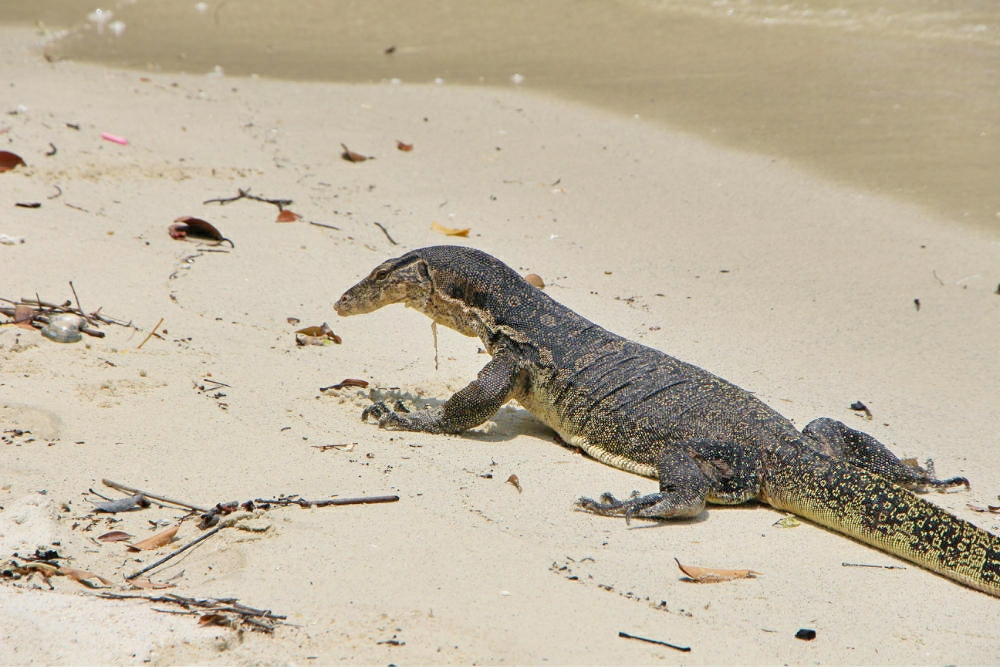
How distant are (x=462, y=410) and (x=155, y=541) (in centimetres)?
208

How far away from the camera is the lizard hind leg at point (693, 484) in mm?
4668

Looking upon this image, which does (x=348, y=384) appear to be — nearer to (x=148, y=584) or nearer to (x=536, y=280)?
(x=536, y=280)

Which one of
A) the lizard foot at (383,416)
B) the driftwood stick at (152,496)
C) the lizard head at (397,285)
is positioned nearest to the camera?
the driftwood stick at (152,496)

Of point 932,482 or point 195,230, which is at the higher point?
point 195,230

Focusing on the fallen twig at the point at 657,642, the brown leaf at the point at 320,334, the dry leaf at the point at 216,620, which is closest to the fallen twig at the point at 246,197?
the brown leaf at the point at 320,334

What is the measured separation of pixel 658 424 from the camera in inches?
207

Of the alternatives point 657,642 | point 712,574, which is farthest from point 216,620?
point 712,574

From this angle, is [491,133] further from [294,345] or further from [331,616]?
[331,616]

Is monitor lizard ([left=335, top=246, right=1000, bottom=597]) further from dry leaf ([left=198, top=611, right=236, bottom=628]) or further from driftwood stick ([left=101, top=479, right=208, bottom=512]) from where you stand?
dry leaf ([left=198, top=611, right=236, bottom=628])

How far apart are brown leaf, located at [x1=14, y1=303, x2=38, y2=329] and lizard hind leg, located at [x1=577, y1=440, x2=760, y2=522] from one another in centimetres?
339

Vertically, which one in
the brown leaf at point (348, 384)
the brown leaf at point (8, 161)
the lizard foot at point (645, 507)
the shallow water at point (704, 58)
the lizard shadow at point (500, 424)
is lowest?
the lizard shadow at point (500, 424)

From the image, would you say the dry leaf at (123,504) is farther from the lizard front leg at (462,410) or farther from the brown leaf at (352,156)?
the brown leaf at (352,156)

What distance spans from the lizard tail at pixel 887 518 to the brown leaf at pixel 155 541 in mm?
2761

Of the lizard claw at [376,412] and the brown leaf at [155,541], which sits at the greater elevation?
the brown leaf at [155,541]
